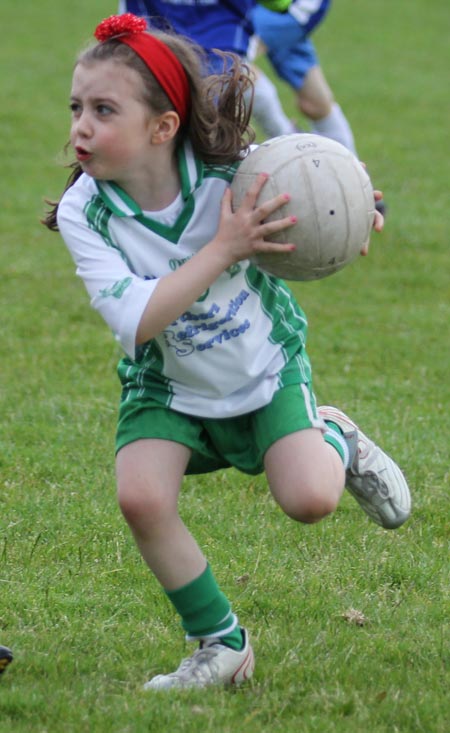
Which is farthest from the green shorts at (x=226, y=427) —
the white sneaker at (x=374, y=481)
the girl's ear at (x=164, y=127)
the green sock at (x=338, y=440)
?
the girl's ear at (x=164, y=127)

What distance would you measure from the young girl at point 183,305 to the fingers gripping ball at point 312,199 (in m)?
0.06

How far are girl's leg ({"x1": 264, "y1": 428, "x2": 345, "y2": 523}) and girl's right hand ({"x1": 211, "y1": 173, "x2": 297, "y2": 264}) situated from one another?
0.59m

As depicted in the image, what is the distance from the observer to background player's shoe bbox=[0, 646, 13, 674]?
3.57 metres

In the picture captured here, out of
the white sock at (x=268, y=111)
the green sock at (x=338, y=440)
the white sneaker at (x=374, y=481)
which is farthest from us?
the white sock at (x=268, y=111)

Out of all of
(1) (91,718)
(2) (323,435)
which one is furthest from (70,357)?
(1) (91,718)

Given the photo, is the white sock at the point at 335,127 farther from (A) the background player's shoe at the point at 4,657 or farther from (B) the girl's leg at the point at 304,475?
(A) the background player's shoe at the point at 4,657

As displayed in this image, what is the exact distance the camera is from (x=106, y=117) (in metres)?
3.67

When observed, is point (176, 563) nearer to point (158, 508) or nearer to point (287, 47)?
point (158, 508)

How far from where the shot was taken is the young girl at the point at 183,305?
358 centimetres

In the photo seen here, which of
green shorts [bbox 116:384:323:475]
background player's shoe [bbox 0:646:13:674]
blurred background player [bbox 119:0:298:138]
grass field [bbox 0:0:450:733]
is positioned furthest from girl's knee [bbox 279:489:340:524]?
blurred background player [bbox 119:0:298:138]

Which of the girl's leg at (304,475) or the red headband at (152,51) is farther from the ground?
the red headband at (152,51)

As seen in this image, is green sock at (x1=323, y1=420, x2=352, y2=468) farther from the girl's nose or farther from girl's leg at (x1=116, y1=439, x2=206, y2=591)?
the girl's nose

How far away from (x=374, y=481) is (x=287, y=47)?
6.74 metres

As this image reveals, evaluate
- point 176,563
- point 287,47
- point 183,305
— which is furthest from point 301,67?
point 176,563
